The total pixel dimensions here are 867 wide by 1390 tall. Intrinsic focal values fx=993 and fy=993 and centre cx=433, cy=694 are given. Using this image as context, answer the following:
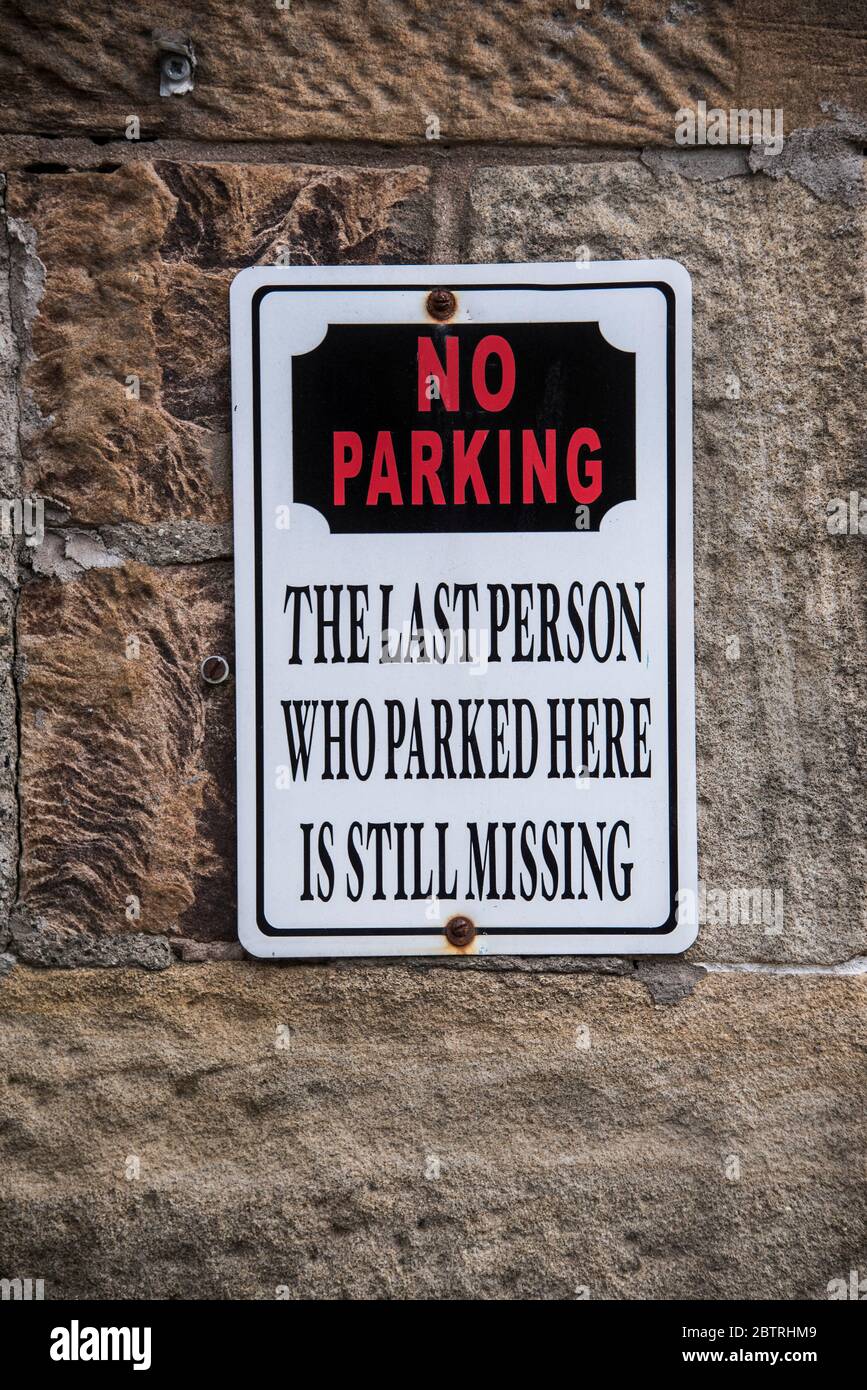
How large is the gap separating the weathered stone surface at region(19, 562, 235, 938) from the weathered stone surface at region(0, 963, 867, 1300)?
0.08 meters

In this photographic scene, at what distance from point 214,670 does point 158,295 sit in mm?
435

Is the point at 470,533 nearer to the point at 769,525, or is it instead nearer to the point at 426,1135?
the point at 769,525

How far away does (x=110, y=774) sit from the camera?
1.14 metres

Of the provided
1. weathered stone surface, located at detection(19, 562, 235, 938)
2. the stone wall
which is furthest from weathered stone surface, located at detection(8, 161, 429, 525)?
weathered stone surface, located at detection(19, 562, 235, 938)

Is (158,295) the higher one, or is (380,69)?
(380,69)

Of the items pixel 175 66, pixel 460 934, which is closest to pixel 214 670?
pixel 460 934

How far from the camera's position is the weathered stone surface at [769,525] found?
114cm

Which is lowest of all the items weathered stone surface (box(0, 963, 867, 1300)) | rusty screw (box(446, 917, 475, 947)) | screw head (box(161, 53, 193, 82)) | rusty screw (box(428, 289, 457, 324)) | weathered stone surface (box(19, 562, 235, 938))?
weathered stone surface (box(0, 963, 867, 1300))

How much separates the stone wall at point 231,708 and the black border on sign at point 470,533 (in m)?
0.03

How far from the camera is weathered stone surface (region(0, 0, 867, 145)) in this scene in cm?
112

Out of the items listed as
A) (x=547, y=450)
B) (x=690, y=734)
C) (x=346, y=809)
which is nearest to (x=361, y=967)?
(x=346, y=809)

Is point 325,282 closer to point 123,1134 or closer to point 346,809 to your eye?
point 346,809

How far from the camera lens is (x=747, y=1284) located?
3.65 feet

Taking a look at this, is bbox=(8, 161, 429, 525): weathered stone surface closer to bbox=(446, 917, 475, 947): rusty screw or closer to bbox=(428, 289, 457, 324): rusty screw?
bbox=(428, 289, 457, 324): rusty screw
